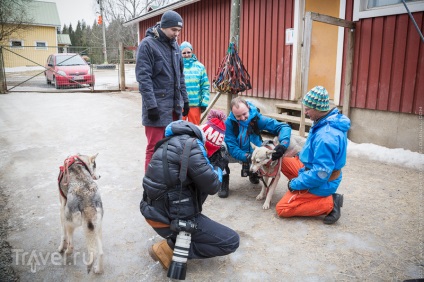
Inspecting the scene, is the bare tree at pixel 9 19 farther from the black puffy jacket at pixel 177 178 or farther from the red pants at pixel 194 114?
the black puffy jacket at pixel 177 178

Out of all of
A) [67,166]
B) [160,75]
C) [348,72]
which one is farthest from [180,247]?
Answer: [348,72]

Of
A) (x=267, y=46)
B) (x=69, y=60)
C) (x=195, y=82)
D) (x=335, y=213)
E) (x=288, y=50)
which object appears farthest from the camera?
(x=69, y=60)

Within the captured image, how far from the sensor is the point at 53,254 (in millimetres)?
2971

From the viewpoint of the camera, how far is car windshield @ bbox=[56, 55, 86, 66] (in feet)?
55.6

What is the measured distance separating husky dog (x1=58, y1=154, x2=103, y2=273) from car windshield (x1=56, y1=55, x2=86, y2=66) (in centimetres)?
1584

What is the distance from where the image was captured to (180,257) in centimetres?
254

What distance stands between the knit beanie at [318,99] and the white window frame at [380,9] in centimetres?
372

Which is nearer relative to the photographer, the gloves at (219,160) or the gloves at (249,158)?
the gloves at (219,160)

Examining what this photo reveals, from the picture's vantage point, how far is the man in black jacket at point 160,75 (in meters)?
3.74

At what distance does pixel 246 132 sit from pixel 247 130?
0.10 ft

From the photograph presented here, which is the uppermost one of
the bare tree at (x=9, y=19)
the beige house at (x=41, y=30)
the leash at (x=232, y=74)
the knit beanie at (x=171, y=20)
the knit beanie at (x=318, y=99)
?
the beige house at (x=41, y=30)

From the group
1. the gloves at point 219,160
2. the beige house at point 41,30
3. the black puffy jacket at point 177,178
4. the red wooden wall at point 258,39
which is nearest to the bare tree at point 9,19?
the red wooden wall at point 258,39

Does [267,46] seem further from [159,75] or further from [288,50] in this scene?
[159,75]

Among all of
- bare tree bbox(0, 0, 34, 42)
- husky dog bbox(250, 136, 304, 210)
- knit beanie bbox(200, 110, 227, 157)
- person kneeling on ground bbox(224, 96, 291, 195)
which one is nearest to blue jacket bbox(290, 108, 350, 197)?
husky dog bbox(250, 136, 304, 210)
